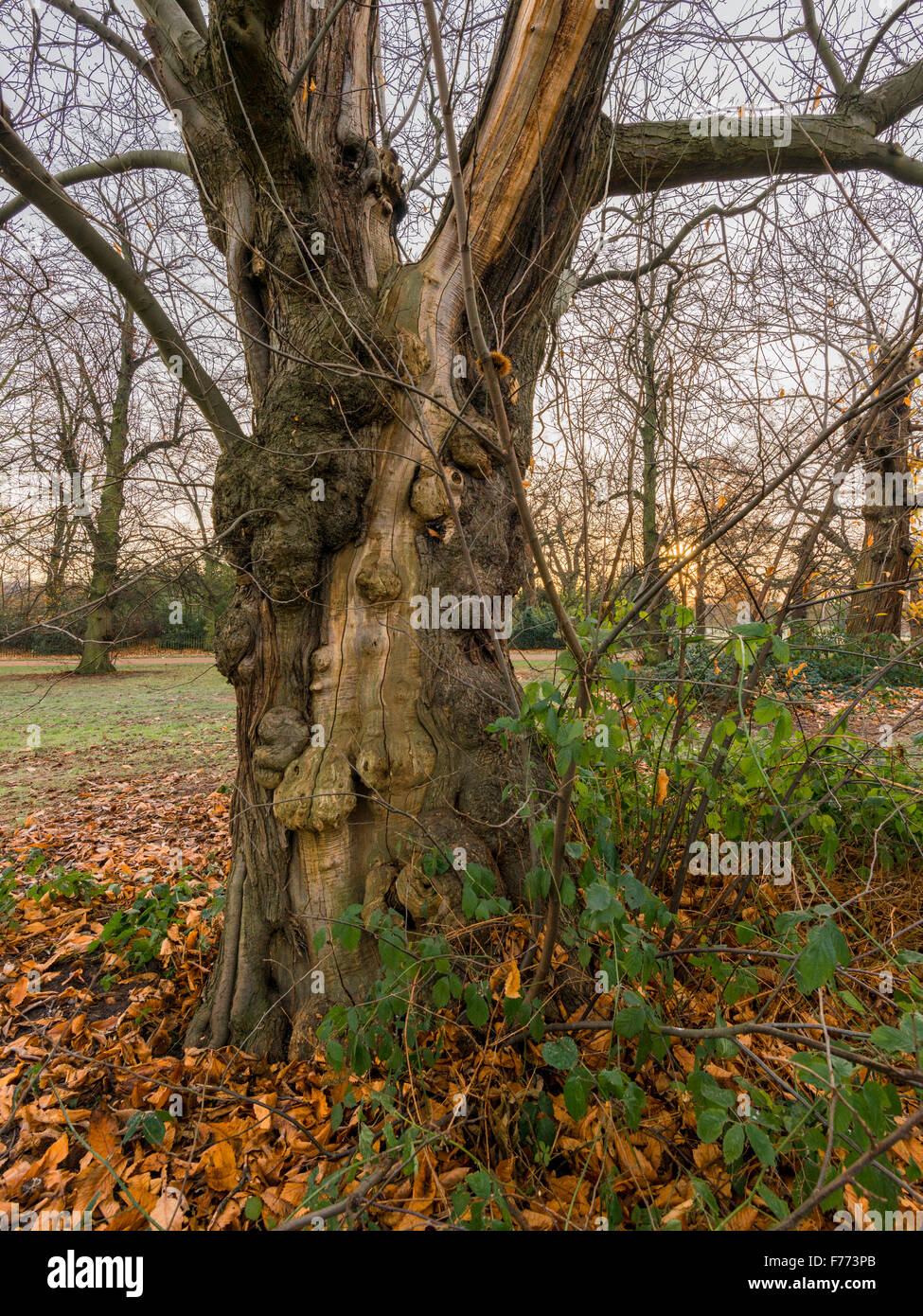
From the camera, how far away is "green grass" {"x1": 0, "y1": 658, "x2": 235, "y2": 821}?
5.91 meters

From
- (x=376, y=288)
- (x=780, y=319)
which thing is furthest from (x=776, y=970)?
(x=376, y=288)

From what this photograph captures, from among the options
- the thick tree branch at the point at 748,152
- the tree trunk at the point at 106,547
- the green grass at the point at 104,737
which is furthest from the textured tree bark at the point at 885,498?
the green grass at the point at 104,737

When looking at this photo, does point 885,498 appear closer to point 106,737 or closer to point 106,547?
point 106,547

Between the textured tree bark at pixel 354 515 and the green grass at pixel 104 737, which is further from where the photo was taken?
the green grass at pixel 104 737

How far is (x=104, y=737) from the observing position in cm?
758

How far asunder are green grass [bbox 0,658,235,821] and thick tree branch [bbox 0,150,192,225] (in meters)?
2.69

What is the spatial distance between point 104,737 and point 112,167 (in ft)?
21.7

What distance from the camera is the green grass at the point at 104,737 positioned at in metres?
5.91

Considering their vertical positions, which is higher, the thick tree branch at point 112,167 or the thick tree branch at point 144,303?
the thick tree branch at point 112,167

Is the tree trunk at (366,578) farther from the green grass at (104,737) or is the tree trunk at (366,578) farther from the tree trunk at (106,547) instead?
the green grass at (104,737)

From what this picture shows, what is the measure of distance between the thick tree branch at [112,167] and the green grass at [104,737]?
2693 mm

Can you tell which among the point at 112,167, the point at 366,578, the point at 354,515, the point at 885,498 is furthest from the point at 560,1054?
the point at 112,167

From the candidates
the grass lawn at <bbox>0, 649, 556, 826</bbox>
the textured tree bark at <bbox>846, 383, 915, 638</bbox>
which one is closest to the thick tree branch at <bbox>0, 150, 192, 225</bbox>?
the grass lawn at <bbox>0, 649, 556, 826</bbox>

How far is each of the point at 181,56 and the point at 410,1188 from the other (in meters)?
4.22
